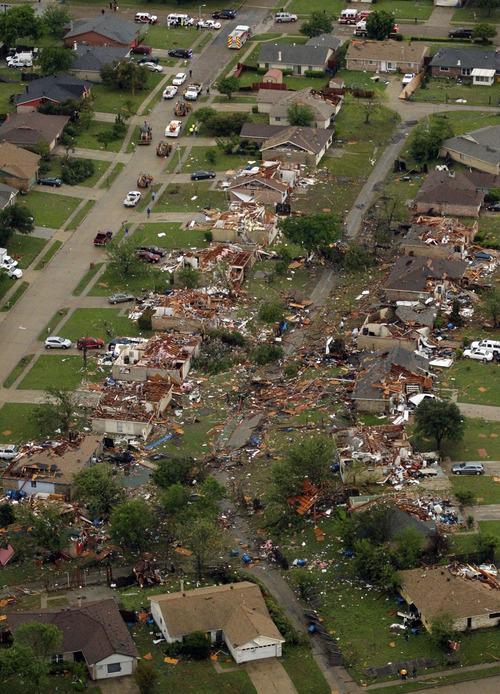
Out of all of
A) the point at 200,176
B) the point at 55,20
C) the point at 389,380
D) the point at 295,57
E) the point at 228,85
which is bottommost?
the point at 200,176

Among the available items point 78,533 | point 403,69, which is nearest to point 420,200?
point 403,69

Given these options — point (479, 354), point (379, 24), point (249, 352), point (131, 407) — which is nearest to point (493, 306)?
point (479, 354)

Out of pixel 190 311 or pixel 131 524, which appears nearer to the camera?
pixel 131 524

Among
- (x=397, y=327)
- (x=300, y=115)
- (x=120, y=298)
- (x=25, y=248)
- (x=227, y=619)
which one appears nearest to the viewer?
(x=227, y=619)

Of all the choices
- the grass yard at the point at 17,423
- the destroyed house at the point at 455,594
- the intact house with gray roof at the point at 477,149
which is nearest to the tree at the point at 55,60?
the intact house with gray roof at the point at 477,149

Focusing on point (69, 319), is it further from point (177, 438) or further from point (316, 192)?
point (316, 192)

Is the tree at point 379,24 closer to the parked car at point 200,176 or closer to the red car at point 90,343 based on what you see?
the parked car at point 200,176

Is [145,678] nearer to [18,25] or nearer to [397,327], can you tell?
[397,327]
